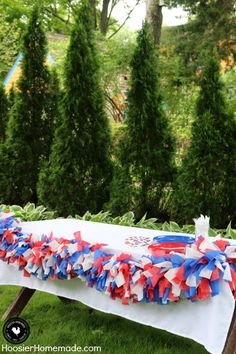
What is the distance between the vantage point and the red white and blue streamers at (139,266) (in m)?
2.26

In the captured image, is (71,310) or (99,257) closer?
(99,257)

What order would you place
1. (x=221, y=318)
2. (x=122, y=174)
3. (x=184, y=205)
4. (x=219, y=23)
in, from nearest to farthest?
(x=221, y=318), (x=184, y=205), (x=122, y=174), (x=219, y=23)

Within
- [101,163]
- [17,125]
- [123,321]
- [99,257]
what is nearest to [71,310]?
[123,321]

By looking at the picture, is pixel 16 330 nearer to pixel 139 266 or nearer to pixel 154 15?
Result: pixel 139 266

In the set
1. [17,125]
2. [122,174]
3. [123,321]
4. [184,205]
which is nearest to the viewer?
[123,321]

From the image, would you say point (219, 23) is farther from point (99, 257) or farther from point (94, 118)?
point (99, 257)

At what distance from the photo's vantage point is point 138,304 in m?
2.59

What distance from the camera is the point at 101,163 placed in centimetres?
617

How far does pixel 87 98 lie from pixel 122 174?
1.23 m

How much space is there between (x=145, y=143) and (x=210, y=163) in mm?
954

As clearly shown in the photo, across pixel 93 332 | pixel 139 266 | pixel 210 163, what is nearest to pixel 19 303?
pixel 93 332

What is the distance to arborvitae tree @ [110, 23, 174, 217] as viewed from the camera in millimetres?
5746

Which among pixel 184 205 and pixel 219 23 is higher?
pixel 219 23

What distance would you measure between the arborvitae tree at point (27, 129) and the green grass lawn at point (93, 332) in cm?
292
